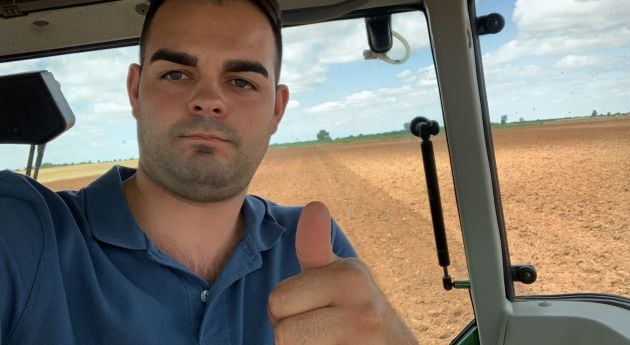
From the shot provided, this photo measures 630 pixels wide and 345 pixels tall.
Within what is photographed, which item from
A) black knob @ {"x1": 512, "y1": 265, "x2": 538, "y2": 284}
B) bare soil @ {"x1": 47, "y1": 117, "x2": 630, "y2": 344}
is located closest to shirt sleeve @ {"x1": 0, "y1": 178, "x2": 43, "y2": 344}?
bare soil @ {"x1": 47, "y1": 117, "x2": 630, "y2": 344}

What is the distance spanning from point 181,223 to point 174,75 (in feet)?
1.46

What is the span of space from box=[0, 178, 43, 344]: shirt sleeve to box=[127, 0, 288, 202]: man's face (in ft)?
1.23

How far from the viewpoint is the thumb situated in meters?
0.96

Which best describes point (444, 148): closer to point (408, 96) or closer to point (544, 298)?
point (408, 96)

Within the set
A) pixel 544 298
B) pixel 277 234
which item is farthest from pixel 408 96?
pixel 544 298

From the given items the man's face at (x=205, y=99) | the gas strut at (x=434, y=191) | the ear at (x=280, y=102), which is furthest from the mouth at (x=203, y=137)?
the gas strut at (x=434, y=191)

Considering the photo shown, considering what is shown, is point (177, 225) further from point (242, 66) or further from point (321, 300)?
point (321, 300)

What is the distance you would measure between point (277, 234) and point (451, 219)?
37.7 inches

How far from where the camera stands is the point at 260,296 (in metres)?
1.60

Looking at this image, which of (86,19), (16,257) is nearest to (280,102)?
(86,19)

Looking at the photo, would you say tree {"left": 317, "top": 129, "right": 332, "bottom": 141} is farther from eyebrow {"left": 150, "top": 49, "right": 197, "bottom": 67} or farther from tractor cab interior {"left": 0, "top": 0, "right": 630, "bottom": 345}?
eyebrow {"left": 150, "top": 49, "right": 197, "bottom": 67}

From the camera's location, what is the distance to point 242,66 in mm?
1637

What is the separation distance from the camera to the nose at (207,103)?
1544 mm

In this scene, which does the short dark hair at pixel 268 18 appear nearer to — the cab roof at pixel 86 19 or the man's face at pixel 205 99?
the man's face at pixel 205 99
